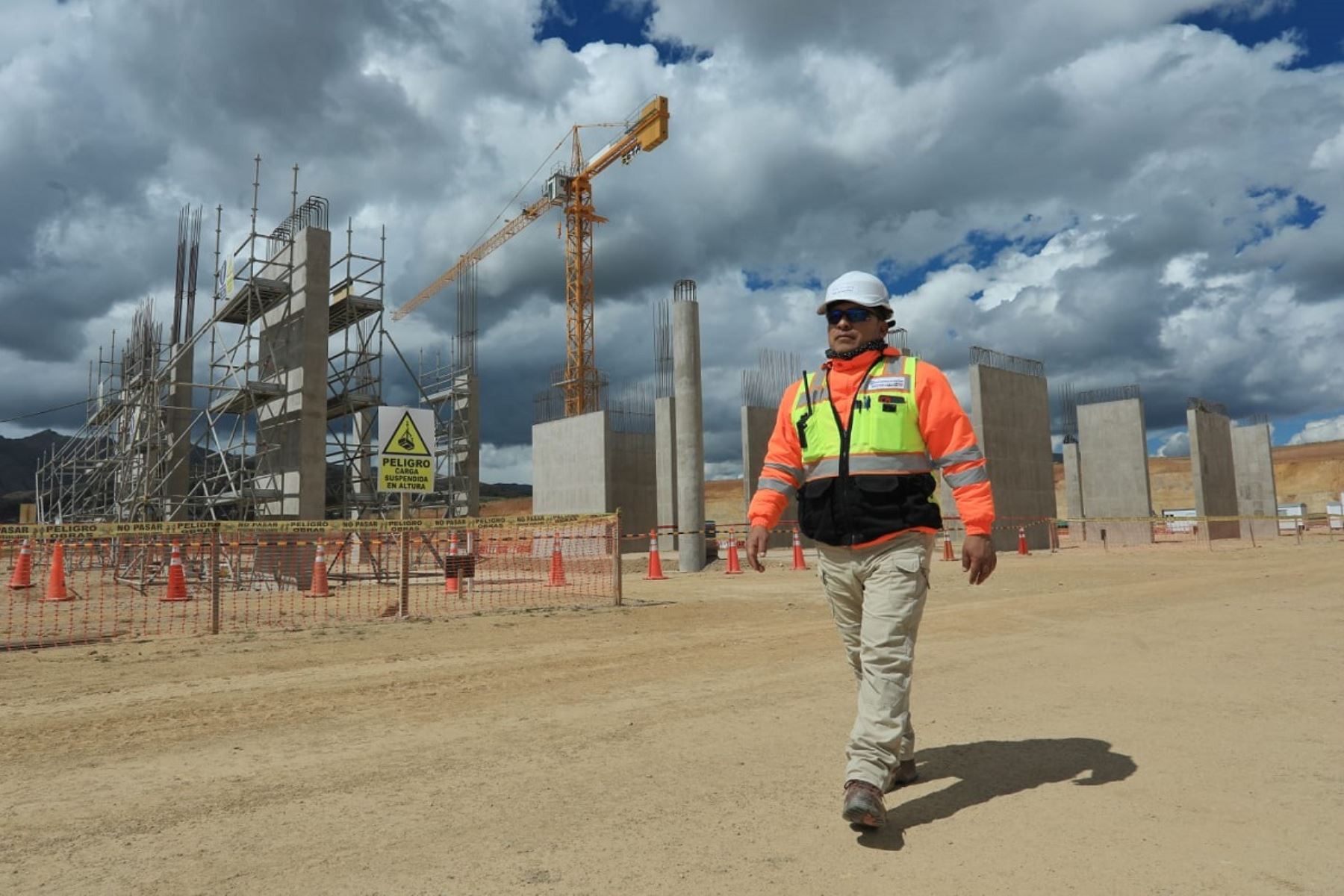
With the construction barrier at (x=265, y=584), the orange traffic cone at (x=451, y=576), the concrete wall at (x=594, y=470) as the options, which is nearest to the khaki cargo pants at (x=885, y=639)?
the construction barrier at (x=265, y=584)

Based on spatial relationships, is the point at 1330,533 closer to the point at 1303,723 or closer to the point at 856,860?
the point at 1303,723

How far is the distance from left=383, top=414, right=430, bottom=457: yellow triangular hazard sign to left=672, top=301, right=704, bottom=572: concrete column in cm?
984

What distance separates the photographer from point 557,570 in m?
16.6

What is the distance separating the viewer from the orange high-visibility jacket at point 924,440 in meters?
3.05

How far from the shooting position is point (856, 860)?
8.36ft

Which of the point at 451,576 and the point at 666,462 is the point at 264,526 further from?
the point at 666,462

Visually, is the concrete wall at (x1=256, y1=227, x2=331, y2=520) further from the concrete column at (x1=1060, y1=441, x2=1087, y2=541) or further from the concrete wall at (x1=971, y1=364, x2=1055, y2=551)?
the concrete column at (x1=1060, y1=441, x2=1087, y2=541)

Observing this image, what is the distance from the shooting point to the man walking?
2945mm

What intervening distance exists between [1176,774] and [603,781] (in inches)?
88.9

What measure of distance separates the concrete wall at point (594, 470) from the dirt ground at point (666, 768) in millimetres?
23080

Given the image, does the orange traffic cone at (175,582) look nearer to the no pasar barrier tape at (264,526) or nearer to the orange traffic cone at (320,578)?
the no pasar barrier tape at (264,526)

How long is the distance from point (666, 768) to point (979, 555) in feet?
5.23

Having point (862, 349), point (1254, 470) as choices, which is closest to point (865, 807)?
point (862, 349)

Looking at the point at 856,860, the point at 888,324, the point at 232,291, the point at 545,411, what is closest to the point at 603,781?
the point at 856,860
